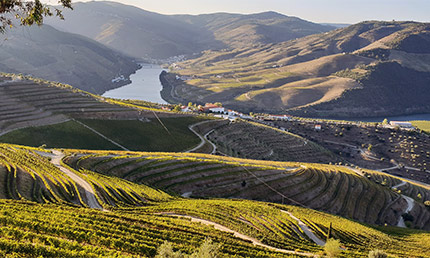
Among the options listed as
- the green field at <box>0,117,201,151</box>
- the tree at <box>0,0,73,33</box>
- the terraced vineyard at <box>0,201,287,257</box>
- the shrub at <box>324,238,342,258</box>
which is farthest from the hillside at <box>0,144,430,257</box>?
the green field at <box>0,117,201,151</box>


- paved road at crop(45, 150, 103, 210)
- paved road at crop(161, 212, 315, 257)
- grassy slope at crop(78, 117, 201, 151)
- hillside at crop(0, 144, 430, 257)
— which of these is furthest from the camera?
grassy slope at crop(78, 117, 201, 151)

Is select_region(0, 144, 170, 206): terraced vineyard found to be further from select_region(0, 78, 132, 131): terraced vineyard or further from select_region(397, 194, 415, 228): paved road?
select_region(397, 194, 415, 228): paved road

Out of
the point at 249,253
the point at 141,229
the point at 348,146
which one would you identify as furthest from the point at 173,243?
the point at 348,146

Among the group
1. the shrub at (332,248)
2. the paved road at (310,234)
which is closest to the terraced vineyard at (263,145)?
the paved road at (310,234)

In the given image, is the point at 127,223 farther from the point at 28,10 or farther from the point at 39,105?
the point at 39,105

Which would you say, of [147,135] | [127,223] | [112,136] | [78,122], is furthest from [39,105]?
[127,223]

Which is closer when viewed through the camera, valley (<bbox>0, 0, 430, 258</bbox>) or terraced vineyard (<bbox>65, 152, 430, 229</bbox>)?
valley (<bbox>0, 0, 430, 258</bbox>)
